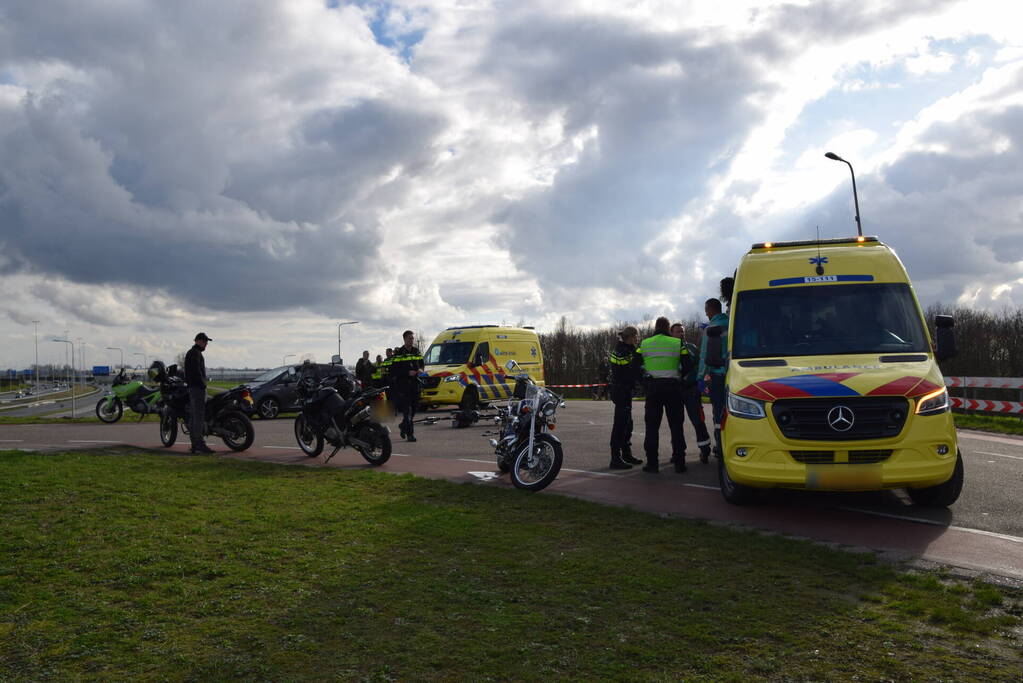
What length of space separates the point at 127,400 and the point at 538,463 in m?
16.6

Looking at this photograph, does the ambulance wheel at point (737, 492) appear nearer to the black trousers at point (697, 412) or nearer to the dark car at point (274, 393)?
the black trousers at point (697, 412)

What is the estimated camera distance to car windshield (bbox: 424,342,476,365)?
24.8 metres

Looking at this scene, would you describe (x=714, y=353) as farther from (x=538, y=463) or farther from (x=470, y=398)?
(x=470, y=398)

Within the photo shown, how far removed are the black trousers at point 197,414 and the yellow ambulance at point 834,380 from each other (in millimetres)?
8662

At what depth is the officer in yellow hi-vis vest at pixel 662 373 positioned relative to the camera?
11.0m

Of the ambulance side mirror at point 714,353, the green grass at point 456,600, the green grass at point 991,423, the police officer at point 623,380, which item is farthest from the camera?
the green grass at point 991,423

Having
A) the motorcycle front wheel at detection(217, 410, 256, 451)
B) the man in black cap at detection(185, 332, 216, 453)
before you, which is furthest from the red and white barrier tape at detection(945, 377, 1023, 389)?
the man in black cap at detection(185, 332, 216, 453)

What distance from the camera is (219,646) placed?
4.44 meters

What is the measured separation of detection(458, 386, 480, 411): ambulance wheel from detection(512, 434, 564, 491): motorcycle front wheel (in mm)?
14387

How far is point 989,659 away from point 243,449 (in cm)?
1237

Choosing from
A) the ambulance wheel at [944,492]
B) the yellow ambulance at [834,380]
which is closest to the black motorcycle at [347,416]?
→ the yellow ambulance at [834,380]

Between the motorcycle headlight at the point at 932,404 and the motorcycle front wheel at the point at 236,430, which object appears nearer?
the motorcycle headlight at the point at 932,404

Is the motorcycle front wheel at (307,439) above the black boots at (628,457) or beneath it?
above

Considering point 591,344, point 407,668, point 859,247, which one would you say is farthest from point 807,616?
point 591,344
